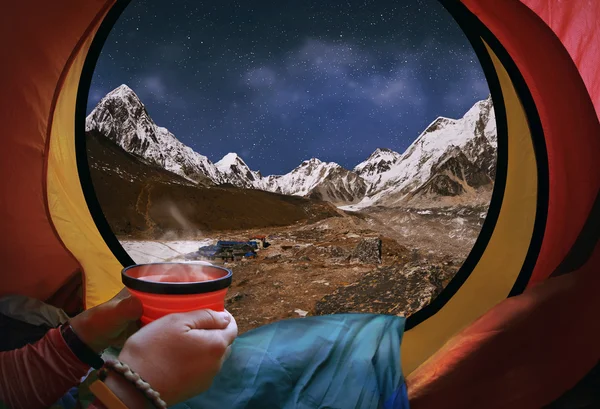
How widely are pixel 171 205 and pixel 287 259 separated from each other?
4680 mm

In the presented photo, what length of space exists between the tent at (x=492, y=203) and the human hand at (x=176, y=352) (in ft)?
1.68

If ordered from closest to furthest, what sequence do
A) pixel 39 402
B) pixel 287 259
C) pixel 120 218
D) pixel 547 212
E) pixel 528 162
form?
1. pixel 39 402
2. pixel 547 212
3. pixel 528 162
4. pixel 287 259
5. pixel 120 218

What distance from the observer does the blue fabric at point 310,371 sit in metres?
0.90

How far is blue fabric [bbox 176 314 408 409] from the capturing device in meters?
0.90

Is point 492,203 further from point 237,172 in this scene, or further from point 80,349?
point 237,172

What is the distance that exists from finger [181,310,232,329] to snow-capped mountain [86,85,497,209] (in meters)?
6.31

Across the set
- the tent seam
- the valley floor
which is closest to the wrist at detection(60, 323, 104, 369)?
the tent seam

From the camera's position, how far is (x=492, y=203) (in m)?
1.58

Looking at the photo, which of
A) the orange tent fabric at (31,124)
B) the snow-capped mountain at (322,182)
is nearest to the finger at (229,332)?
the orange tent fabric at (31,124)

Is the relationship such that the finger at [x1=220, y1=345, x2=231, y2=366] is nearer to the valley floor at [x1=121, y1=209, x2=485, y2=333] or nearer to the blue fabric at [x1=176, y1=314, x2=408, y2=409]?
the blue fabric at [x1=176, y1=314, x2=408, y2=409]

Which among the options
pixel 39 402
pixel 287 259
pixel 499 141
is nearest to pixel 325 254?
pixel 287 259

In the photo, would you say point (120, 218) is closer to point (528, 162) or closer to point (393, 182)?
point (393, 182)

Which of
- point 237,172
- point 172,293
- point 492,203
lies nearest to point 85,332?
point 172,293

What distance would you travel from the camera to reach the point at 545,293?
910 millimetres
